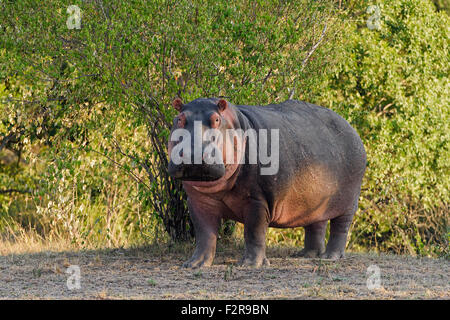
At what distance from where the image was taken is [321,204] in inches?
267

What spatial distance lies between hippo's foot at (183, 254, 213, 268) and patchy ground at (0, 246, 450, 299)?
0.27 feet

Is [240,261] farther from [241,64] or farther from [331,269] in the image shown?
[241,64]

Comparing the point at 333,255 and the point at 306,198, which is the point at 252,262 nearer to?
the point at 306,198

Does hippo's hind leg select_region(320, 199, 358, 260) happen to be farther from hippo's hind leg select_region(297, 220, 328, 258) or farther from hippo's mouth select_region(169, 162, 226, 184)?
hippo's mouth select_region(169, 162, 226, 184)

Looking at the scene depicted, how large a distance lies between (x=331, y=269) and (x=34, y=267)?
2.64 m

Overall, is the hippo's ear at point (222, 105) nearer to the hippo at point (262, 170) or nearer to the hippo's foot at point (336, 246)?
the hippo at point (262, 170)

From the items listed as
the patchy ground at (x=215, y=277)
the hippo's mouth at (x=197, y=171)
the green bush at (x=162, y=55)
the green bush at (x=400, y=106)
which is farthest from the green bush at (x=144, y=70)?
the green bush at (x=400, y=106)

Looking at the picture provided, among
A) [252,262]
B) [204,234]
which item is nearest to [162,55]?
[204,234]

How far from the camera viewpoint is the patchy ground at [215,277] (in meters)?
5.04

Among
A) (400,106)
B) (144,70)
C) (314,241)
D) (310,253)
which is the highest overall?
(400,106)

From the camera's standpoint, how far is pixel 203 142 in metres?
5.49

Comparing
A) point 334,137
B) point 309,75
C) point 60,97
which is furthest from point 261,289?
point 60,97

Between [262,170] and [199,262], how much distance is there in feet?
3.27

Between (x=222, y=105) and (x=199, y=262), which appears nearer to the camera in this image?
(x=222, y=105)
